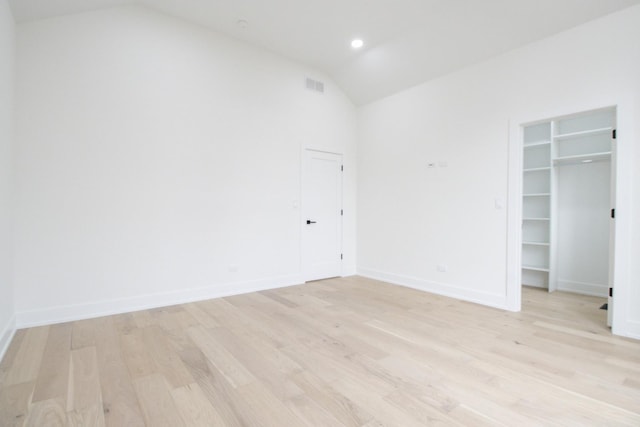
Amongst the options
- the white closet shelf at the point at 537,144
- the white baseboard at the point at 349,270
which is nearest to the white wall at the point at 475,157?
the white baseboard at the point at 349,270

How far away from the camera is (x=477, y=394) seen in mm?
1993

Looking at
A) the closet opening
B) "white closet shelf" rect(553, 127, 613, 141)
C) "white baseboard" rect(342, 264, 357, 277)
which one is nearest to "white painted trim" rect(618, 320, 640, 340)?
the closet opening

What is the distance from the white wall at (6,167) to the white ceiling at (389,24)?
34 cm

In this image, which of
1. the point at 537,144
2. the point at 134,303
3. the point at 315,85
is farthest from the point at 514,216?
the point at 134,303

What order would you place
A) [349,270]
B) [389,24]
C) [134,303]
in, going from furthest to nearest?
[349,270], [389,24], [134,303]

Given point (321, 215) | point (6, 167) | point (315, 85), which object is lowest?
point (321, 215)

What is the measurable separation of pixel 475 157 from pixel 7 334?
5.33 m

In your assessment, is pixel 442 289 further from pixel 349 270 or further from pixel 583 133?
pixel 583 133

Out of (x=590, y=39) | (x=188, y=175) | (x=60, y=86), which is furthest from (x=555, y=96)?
(x=60, y=86)

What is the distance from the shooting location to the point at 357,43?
445cm

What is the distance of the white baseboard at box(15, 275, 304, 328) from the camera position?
3.17 m

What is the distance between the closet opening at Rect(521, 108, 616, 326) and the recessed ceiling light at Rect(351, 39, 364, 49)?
8.51 ft

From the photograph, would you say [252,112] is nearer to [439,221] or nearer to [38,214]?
[38,214]

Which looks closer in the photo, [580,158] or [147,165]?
[147,165]
